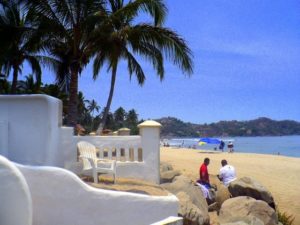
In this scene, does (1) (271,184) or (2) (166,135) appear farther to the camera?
(2) (166,135)

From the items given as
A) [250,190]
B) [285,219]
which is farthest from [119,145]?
[285,219]

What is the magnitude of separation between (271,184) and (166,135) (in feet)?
489

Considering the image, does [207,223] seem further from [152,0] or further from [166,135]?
[166,135]

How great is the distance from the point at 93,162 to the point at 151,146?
4.81 feet

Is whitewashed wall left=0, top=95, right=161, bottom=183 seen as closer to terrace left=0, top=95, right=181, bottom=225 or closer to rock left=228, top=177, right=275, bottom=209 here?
terrace left=0, top=95, right=181, bottom=225

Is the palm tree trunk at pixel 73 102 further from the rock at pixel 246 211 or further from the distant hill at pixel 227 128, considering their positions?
the distant hill at pixel 227 128

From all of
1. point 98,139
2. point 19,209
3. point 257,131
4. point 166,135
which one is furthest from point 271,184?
point 257,131

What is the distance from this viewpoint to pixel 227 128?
180875mm

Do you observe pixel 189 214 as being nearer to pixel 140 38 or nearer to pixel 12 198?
pixel 12 198

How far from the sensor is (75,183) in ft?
23.5

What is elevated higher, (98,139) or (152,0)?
(152,0)

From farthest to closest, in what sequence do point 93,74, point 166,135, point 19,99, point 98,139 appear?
point 166,135, point 93,74, point 98,139, point 19,99

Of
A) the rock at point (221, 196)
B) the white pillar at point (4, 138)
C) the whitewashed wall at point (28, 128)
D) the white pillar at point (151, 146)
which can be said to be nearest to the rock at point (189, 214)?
the white pillar at point (151, 146)

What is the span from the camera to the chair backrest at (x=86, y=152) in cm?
948
